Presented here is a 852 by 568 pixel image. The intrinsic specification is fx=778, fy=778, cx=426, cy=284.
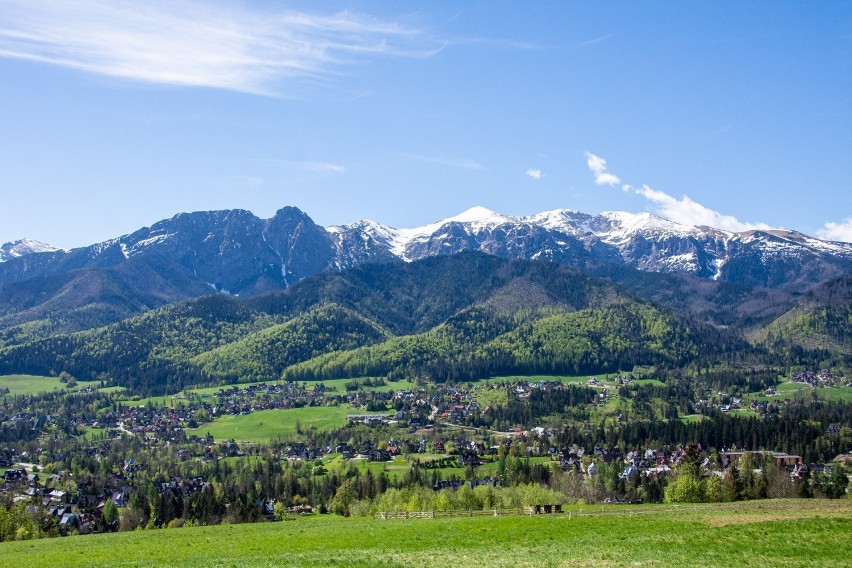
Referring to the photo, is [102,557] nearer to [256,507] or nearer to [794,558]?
[794,558]

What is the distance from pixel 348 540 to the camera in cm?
5831

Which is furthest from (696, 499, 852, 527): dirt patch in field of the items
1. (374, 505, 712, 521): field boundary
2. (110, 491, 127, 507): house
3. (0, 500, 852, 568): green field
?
(110, 491, 127, 507): house

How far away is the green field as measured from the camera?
44000 mm

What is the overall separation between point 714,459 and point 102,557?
125 m

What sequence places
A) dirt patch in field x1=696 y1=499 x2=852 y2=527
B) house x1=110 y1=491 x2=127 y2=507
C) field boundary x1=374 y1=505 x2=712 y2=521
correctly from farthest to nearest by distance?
house x1=110 y1=491 x2=127 y2=507 < field boundary x1=374 y1=505 x2=712 y2=521 < dirt patch in field x1=696 y1=499 x2=852 y2=527

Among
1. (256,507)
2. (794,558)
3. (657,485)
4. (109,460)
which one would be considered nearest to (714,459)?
(657,485)

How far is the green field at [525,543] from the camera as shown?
44000 millimetres

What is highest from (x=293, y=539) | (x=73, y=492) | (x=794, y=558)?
(x=794, y=558)

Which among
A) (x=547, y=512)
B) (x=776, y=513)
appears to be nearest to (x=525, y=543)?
(x=776, y=513)

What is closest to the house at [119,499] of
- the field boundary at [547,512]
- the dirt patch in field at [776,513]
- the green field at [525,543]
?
the green field at [525,543]

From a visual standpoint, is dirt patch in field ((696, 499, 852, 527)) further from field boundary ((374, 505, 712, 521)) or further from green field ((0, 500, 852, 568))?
field boundary ((374, 505, 712, 521))

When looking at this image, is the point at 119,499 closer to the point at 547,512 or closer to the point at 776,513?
the point at 547,512

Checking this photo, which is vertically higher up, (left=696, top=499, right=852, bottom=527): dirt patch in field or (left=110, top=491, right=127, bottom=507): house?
(left=696, top=499, right=852, bottom=527): dirt patch in field

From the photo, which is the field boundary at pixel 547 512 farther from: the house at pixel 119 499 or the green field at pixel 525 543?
the house at pixel 119 499
